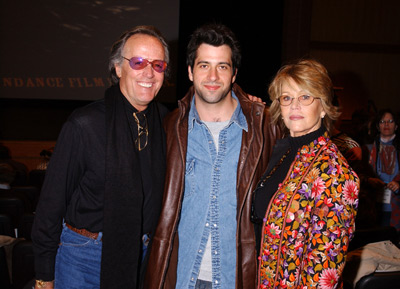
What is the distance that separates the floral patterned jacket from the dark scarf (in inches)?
23.6

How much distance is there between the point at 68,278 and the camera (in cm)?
167

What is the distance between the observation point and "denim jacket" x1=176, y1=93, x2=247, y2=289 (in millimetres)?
1823

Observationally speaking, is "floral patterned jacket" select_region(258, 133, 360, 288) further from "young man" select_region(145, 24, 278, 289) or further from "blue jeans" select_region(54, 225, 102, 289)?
"blue jeans" select_region(54, 225, 102, 289)

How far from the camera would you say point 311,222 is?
4.64 ft

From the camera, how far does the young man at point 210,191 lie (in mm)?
1830

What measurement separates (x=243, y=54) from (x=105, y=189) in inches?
279


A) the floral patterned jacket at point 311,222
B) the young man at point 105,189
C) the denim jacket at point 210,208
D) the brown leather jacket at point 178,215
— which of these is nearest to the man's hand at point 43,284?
the young man at point 105,189

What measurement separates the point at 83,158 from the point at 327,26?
8.91 meters

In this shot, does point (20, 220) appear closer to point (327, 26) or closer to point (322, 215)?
point (322, 215)

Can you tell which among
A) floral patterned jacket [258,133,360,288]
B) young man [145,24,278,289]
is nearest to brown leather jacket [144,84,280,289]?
young man [145,24,278,289]

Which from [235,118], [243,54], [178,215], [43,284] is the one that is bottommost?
[43,284]

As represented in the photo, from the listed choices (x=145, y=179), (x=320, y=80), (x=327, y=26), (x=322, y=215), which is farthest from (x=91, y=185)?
(x=327, y=26)

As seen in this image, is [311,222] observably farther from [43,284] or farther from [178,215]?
[43,284]

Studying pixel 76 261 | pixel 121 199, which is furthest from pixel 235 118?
pixel 76 261
